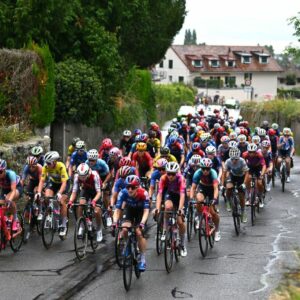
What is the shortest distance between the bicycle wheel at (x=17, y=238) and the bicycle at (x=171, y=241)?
2.98 metres

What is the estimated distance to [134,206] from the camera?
11391 mm

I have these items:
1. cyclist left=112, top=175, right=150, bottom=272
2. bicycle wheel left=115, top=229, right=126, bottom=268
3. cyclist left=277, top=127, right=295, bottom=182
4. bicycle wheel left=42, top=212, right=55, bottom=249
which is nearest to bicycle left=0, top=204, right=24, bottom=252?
bicycle wheel left=42, top=212, right=55, bottom=249

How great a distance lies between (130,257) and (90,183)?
3.16m

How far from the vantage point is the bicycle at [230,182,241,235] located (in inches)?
601

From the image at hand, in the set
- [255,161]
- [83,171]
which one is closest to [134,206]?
[83,171]

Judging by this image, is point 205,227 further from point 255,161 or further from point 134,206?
point 255,161

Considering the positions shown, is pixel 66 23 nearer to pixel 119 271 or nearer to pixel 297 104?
pixel 119 271

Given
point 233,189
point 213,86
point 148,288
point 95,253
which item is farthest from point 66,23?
point 213,86

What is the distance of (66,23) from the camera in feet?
80.2

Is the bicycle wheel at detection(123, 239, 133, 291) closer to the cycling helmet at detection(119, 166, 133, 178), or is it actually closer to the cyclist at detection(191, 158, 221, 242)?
the cycling helmet at detection(119, 166, 133, 178)

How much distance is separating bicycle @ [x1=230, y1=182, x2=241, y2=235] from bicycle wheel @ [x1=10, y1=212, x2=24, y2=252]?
4475 millimetres

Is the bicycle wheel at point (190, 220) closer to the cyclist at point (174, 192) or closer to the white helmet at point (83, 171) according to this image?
the cyclist at point (174, 192)

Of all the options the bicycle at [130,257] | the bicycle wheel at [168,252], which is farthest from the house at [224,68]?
the bicycle at [130,257]

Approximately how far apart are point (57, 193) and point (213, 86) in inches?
3227
